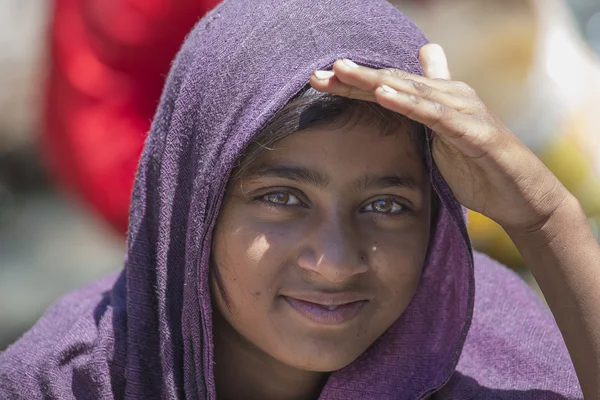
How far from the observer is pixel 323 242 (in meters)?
1.82

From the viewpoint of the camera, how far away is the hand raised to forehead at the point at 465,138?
1618mm

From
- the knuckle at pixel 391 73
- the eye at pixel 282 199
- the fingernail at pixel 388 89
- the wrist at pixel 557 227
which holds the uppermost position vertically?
the knuckle at pixel 391 73

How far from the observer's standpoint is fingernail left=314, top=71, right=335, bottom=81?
5.50 ft

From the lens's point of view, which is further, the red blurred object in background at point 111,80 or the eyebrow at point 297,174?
the red blurred object in background at point 111,80

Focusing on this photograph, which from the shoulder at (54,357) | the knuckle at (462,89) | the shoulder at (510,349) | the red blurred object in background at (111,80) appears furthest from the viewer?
the red blurred object in background at (111,80)

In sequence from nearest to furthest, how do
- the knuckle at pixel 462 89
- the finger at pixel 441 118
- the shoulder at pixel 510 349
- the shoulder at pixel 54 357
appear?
the finger at pixel 441 118 → the knuckle at pixel 462 89 → the shoulder at pixel 54 357 → the shoulder at pixel 510 349

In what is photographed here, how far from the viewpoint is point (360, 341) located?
1955mm

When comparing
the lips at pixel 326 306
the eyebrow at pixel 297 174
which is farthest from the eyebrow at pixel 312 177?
the lips at pixel 326 306

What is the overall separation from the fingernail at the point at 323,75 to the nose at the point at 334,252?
0.28 m

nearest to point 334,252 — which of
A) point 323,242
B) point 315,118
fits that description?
point 323,242

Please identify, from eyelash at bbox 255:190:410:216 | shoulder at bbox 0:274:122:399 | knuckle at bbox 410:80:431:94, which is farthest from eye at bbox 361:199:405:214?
shoulder at bbox 0:274:122:399

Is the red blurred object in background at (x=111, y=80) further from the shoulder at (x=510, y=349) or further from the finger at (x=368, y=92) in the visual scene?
the finger at (x=368, y=92)

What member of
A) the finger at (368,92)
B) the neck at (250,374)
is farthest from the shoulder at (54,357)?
the finger at (368,92)

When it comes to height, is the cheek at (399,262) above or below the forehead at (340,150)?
below
